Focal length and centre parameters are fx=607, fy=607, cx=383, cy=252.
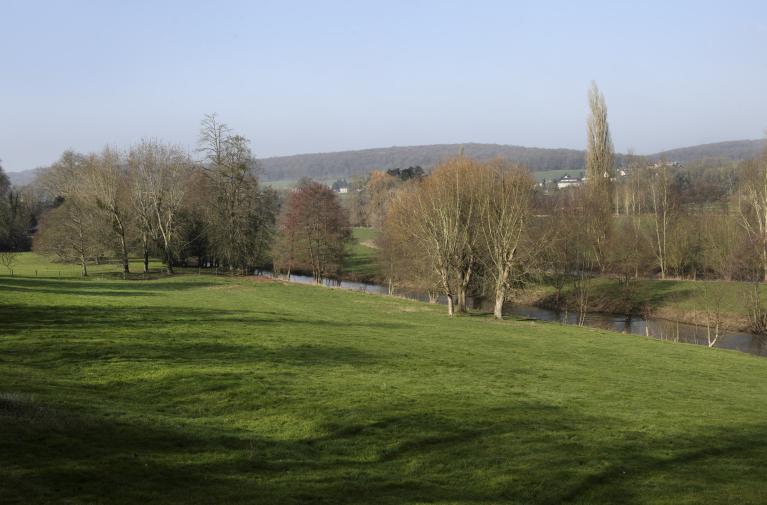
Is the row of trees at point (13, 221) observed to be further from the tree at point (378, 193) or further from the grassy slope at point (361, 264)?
the tree at point (378, 193)

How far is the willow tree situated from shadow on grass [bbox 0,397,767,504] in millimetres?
56423

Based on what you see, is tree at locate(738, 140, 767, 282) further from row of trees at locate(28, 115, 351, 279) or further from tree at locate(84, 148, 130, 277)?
tree at locate(84, 148, 130, 277)

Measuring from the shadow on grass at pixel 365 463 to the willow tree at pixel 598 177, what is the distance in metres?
56.4

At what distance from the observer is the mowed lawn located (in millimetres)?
10391

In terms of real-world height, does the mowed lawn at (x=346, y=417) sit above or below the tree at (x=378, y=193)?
below

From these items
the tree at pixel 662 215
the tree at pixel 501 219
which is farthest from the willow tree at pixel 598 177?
the tree at pixel 501 219

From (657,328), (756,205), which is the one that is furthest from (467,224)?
(756,205)

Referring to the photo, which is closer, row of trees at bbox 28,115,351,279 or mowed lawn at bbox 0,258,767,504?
mowed lawn at bbox 0,258,767,504

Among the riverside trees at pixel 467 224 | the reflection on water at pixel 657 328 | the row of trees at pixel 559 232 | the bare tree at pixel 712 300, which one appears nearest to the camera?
the riverside trees at pixel 467 224

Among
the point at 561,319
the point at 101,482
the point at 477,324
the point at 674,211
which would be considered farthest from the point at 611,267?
the point at 101,482

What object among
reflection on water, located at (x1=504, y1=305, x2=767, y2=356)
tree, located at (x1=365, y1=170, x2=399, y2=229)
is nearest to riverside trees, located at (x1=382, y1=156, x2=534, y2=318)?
reflection on water, located at (x1=504, y1=305, x2=767, y2=356)

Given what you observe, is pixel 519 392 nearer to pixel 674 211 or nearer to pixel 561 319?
pixel 561 319

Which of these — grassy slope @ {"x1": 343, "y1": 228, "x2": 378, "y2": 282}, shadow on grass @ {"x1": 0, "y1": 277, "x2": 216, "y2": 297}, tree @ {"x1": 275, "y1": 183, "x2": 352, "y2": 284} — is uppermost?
tree @ {"x1": 275, "y1": 183, "x2": 352, "y2": 284}

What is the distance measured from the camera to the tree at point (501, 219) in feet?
140
